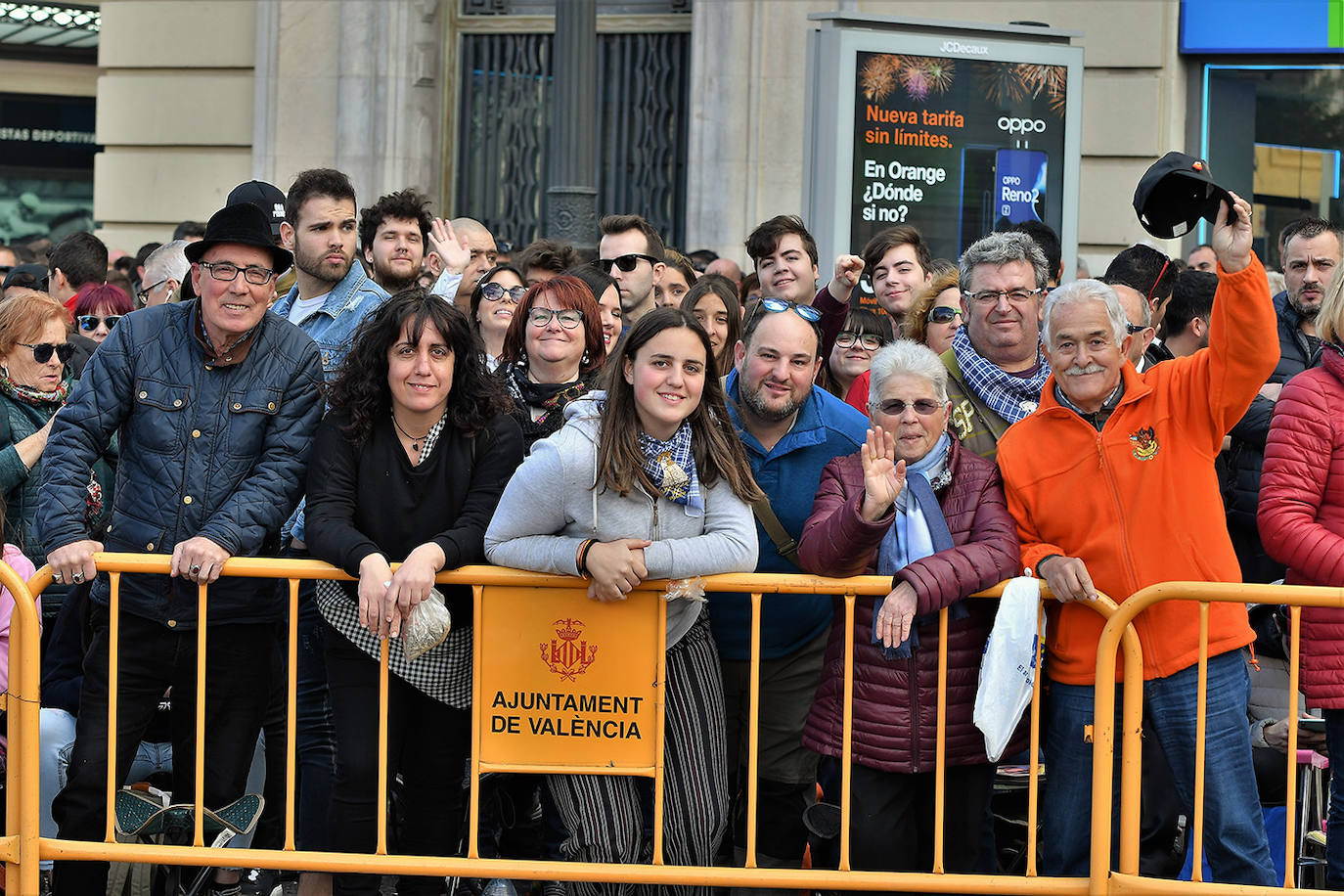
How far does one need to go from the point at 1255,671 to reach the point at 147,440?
3.96 metres

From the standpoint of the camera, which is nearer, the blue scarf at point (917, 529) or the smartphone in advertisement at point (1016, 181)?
the blue scarf at point (917, 529)

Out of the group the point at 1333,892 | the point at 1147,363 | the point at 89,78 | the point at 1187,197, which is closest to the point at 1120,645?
the point at 1333,892

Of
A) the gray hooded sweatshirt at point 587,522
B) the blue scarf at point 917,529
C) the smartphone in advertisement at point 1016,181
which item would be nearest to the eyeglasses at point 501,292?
the gray hooded sweatshirt at point 587,522

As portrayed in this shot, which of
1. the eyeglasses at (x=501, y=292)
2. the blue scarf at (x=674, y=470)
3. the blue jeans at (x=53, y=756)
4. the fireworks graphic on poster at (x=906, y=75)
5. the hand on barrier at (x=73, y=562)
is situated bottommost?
the blue jeans at (x=53, y=756)

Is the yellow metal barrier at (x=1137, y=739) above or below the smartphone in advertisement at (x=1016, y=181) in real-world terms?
below

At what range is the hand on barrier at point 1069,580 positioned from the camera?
449cm

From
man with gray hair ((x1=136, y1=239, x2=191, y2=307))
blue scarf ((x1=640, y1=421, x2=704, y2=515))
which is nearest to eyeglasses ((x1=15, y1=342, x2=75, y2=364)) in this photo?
man with gray hair ((x1=136, y1=239, x2=191, y2=307))

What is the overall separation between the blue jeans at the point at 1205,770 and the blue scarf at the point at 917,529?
1.83 ft

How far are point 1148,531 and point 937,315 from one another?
1.91m

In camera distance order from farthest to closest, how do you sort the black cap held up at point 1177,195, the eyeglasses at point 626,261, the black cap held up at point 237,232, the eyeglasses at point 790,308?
the eyeglasses at point 626,261, the eyeglasses at point 790,308, the black cap held up at point 237,232, the black cap held up at point 1177,195

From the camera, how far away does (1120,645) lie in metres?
4.51

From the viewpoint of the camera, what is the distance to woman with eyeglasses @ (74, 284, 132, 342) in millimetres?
7723

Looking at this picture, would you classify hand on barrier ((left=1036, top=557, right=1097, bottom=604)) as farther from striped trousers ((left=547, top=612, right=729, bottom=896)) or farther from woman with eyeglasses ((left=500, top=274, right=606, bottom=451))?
woman with eyeglasses ((left=500, top=274, right=606, bottom=451))

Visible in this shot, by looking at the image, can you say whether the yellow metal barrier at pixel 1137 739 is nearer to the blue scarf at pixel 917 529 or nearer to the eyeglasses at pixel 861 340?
the blue scarf at pixel 917 529
